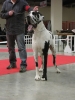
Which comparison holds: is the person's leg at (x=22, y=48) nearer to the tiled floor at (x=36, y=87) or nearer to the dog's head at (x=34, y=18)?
the tiled floor at (x=36, y=87)

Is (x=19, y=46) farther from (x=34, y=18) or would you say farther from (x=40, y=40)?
(x=34, y=18)

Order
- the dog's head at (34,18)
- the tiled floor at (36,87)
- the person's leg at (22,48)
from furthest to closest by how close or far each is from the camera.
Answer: the person's leg at (22,48) < the dog's head at (34,18) < the tiled floor at (36,87)

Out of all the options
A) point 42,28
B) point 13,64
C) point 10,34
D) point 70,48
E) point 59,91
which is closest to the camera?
point 59,91

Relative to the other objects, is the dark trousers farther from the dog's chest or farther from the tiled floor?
the dog's chest

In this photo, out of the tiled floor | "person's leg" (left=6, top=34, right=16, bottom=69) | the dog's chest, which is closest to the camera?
the tiled floor

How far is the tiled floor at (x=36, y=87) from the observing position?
2613mm

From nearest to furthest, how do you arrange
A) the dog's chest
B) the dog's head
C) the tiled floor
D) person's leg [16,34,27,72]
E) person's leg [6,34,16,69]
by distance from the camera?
the tiled floor
the dog's head
the dog's chest
person's leg [16,34,27,72]
person's leg [6,34,16,69]

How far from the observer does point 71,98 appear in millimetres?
2543

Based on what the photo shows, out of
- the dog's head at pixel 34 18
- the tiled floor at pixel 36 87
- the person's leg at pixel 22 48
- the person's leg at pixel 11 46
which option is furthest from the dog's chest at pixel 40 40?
the person's leg at pixel 11 46

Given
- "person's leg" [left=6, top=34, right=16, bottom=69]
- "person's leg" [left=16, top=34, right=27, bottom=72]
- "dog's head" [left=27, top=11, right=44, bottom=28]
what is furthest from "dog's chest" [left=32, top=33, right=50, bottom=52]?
"person's leg" [left=6, top=34, right=16, bottom=69]

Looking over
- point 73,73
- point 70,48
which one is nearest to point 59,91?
point 73,73

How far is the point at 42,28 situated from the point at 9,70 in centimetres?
130

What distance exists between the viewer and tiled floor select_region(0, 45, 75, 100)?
8.57ft

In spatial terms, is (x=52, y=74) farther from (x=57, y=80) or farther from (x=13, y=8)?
(x=13, y=8)
